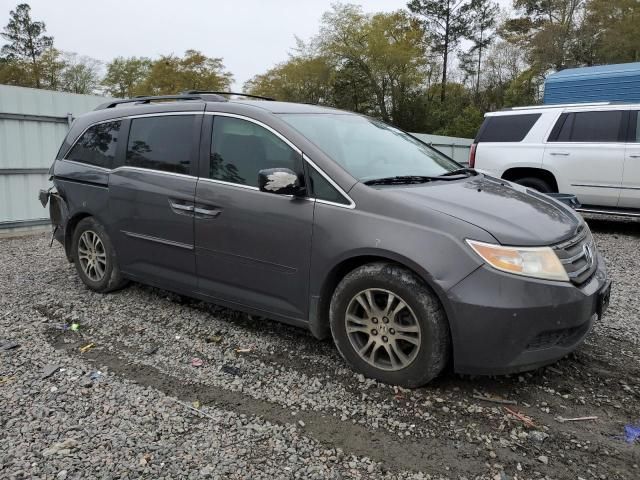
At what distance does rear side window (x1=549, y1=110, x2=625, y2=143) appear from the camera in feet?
24.9

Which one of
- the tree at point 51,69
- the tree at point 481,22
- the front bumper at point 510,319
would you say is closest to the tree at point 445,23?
the tree at point 481,22

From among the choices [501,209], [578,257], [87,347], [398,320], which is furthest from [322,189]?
[87,347]

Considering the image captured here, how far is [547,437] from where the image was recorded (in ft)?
8.45

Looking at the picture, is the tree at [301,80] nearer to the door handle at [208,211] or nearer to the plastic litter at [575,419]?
the door handle at [208,211]

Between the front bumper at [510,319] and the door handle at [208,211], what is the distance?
5.69ft

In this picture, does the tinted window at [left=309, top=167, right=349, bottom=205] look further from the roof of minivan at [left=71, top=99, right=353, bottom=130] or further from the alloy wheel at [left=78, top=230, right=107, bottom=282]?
the alloy wheel at [left=78, top=230, right=107, bottom=282]

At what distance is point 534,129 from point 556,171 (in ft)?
2.54

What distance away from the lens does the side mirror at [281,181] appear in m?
3.16

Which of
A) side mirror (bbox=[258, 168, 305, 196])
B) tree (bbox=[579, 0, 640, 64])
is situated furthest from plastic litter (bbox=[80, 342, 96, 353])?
tree (bbox=[579, 0, 640, 64])

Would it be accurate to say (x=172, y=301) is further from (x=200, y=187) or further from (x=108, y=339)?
(x=200, y=187)

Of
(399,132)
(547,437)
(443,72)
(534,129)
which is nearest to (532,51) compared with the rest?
(443,72)

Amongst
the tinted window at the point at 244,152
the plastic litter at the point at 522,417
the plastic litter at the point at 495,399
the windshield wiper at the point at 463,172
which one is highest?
the tinted window at the point at 244,152

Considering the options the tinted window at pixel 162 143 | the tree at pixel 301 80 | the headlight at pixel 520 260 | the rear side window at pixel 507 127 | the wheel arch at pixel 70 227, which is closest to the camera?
the headlight at pixel 520 260

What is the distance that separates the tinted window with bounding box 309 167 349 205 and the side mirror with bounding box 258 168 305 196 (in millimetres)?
81
